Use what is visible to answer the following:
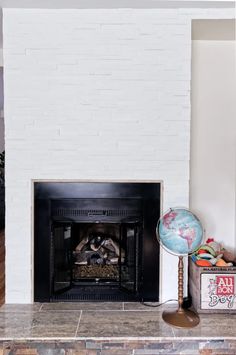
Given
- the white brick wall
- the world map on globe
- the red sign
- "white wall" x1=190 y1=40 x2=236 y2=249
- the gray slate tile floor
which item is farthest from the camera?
"white wall" x1=190 y1=40 x2=236 y2=249

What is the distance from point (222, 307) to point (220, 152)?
1.29 m

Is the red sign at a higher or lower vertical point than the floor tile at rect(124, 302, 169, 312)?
higher

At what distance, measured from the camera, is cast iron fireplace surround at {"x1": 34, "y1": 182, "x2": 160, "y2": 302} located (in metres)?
2.37

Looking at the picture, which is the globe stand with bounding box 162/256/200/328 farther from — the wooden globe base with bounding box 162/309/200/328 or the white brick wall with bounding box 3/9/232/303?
the white brick wall with bounding box 3/9/232/303

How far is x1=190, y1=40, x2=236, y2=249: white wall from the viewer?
2832 mm

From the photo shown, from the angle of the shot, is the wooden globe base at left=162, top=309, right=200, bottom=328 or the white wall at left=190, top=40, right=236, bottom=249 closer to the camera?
the wooden globe base at left=162, top=309, right=200, bottom=328

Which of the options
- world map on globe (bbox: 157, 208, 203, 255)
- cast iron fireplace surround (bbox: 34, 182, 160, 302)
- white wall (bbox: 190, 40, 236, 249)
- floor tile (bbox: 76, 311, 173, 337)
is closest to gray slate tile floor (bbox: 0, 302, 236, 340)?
floor tile (bbox: 76, 311, 173, 337)

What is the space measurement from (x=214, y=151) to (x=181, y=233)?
112cm

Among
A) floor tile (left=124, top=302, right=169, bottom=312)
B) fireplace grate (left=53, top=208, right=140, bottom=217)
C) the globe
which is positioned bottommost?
floor tile (left=124, top=302, right=169, bottom=312)

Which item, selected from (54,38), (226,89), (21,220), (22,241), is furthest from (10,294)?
(226,89)

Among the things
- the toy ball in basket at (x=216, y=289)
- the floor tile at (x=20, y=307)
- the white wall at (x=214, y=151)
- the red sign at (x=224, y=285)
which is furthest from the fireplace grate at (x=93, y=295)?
the white wall at (x=214, y=151)

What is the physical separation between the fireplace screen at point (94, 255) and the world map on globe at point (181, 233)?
36 centimetres

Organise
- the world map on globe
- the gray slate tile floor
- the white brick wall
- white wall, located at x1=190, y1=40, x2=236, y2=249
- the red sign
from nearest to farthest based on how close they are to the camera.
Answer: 1. the gray slate tile floor
2. the world map on globe
3. the red sign
4. the white brick wall
5. white wall, located at x1=190, y1=40, x2=236, y2=249

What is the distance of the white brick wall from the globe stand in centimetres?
66
